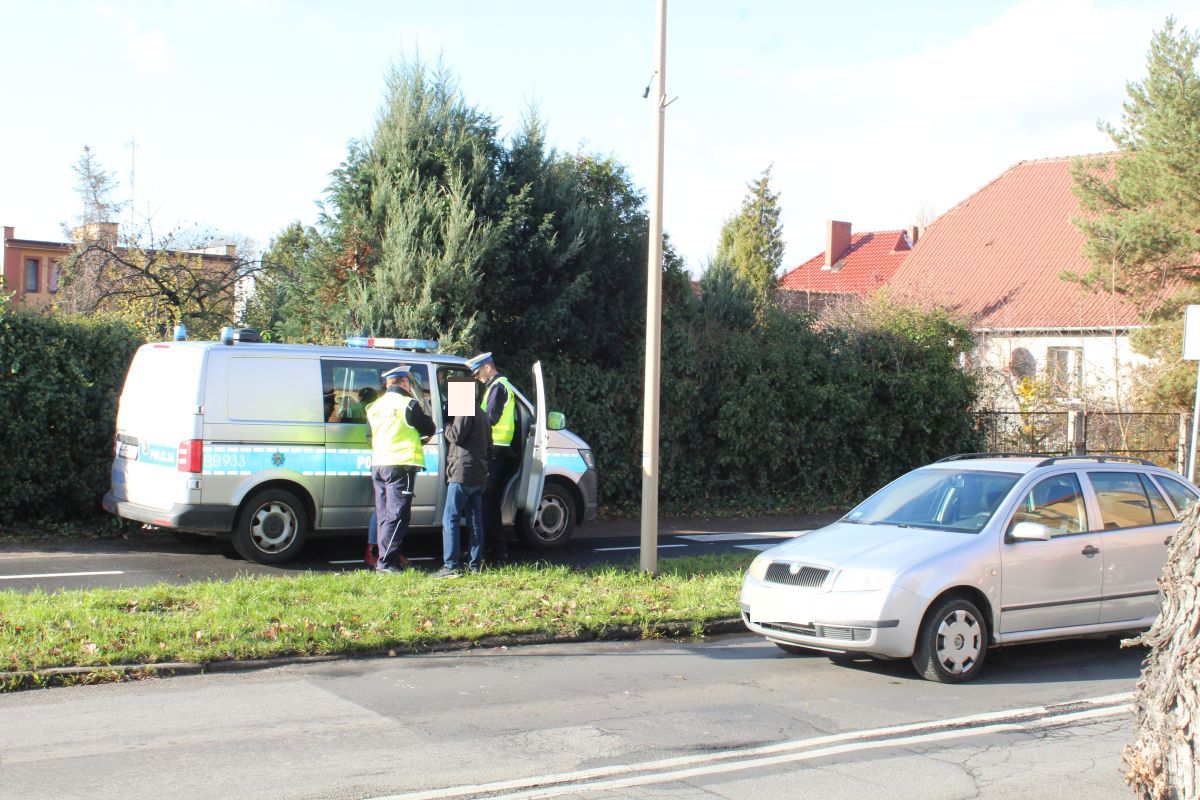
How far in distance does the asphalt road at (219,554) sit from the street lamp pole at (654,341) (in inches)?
66.6

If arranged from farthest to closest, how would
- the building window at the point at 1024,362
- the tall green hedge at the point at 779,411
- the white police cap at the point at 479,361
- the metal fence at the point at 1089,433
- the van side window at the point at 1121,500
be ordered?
the building window at the point at 1024,362
the metal fence at the point at 1089,433
the tall green hedge at the point at 779,411
the white police cap at the point at 479,361
the van side window at the point at 1121,500

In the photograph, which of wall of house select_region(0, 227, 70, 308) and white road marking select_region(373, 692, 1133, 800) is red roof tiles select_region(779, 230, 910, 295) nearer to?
wall of house select_region(0, 227, 70, 308)

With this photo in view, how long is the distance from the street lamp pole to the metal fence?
11836mm

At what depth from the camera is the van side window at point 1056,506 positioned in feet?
27.9

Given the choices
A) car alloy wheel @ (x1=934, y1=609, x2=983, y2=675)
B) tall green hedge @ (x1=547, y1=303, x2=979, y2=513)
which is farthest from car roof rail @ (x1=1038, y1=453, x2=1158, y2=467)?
tall green hedge @ (x1=547, y1=303, x2=979, y2=513)

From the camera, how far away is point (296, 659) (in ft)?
26.2

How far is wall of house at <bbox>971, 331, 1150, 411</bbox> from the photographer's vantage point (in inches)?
990

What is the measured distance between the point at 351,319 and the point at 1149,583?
10617 mm

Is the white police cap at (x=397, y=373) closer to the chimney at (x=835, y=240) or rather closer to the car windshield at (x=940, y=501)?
the car windshield at (x=940, y=501)

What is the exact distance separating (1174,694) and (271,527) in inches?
374

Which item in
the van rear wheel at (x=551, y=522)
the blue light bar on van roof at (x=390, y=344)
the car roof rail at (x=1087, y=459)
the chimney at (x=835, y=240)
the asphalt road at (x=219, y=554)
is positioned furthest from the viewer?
the chimney at (x=835, y=240)

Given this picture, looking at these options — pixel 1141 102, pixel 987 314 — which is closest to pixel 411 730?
pixel 1141 102

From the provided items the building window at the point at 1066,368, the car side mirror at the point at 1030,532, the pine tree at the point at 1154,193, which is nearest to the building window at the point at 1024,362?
the building window at the point at 1066,368

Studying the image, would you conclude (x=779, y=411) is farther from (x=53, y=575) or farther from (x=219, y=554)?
(x=53, y=575)
